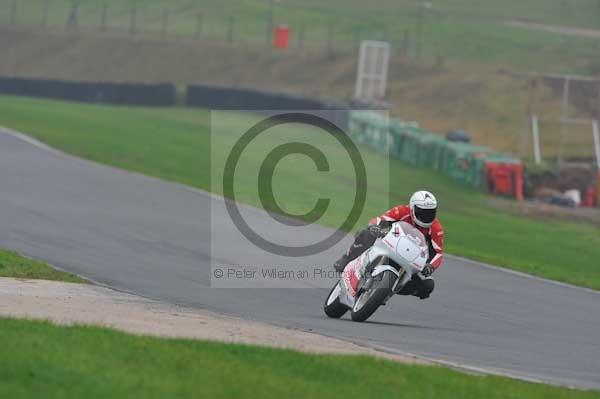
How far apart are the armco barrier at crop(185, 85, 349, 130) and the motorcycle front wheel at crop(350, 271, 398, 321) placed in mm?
29041

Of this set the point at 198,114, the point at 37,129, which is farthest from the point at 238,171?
the point at 198,114

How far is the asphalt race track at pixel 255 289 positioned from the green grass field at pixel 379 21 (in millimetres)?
35442

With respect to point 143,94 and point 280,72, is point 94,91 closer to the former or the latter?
point 143,94

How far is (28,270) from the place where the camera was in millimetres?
14312

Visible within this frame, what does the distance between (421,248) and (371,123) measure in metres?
26.9

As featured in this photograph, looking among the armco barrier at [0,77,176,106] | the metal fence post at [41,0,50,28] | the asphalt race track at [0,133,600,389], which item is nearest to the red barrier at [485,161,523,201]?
the asphalt race track at [0,133,600,389]

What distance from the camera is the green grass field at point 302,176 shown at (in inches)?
899

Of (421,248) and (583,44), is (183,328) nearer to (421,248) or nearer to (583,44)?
(421,248)

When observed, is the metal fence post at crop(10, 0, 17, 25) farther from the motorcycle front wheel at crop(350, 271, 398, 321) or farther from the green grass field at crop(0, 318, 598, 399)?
the green grass field at crop(0, 318, 598, 399)

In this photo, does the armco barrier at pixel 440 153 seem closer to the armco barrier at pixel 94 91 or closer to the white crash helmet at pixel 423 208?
the armco barrier at pixel 94 91

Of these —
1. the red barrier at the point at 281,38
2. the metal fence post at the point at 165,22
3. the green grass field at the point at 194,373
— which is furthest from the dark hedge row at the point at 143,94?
the green grass field at the point at 194,373

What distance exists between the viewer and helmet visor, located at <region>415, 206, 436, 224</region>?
1247cm

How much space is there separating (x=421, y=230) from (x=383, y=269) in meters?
0.71

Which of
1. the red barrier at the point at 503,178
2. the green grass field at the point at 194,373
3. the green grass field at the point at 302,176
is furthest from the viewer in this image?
the red barrier at the point at 503,178
